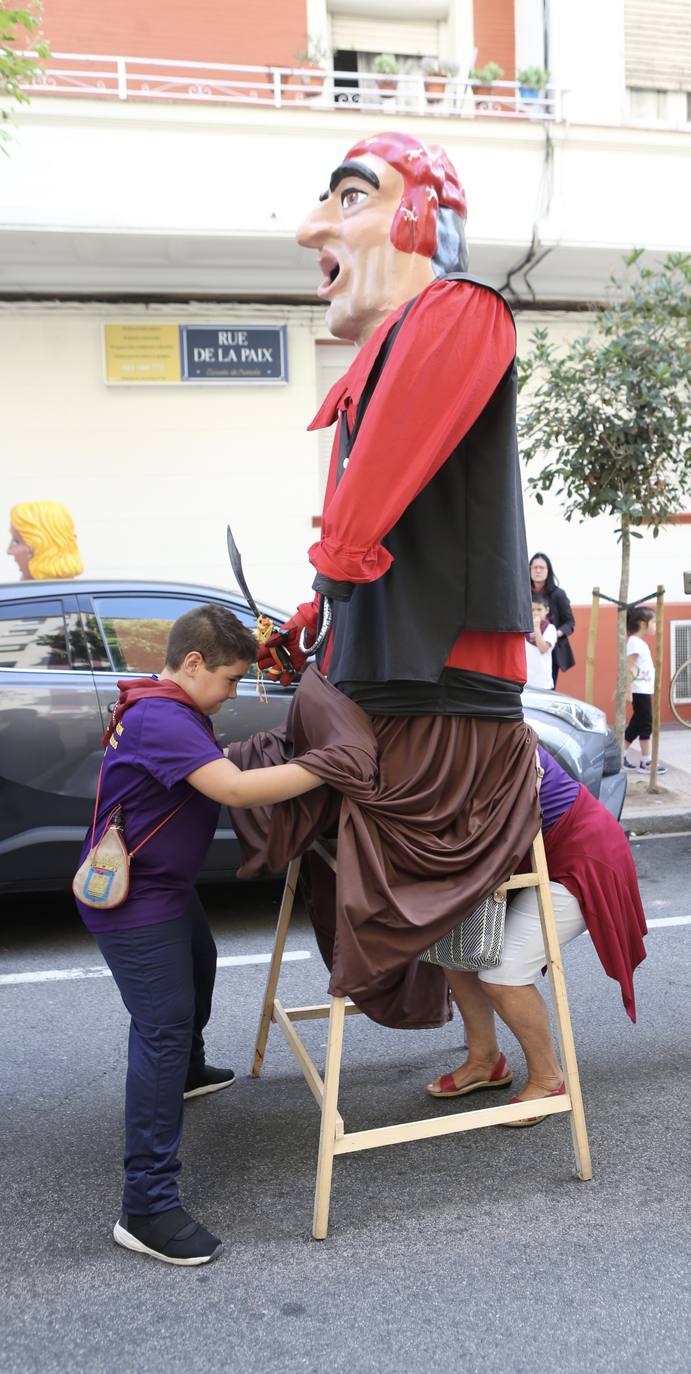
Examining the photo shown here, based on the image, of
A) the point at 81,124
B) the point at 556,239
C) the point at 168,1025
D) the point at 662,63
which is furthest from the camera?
the point at 662,63

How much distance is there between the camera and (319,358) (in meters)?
9.58

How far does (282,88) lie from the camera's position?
8594mm

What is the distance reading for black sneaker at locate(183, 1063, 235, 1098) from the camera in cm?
328

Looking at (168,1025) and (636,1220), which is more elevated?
(168,1025)

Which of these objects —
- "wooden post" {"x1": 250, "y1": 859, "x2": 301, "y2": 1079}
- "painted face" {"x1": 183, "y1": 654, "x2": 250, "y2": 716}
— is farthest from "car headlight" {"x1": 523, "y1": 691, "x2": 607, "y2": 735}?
"painted face" {"x1": 183, "y1": 654, "x2": 250, "y2": 716}

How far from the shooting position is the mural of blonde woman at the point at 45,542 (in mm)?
7656

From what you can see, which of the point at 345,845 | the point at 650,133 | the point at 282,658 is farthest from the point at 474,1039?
the point at 650,133

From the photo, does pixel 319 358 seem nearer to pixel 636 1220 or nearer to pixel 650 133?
pixel 650 133

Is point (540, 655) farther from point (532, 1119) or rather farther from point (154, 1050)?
point (154, 1050)

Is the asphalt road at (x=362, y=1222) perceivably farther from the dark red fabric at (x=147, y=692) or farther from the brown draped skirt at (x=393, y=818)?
the dark red fabric at (x=147, y=692)

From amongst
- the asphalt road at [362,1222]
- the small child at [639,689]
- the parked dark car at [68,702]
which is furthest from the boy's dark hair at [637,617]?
the asphalt road at [362,1222]

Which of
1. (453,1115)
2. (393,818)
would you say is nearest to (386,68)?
(393,818)

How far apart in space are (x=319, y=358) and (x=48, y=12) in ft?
11.1

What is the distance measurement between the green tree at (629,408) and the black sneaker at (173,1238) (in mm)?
5018
